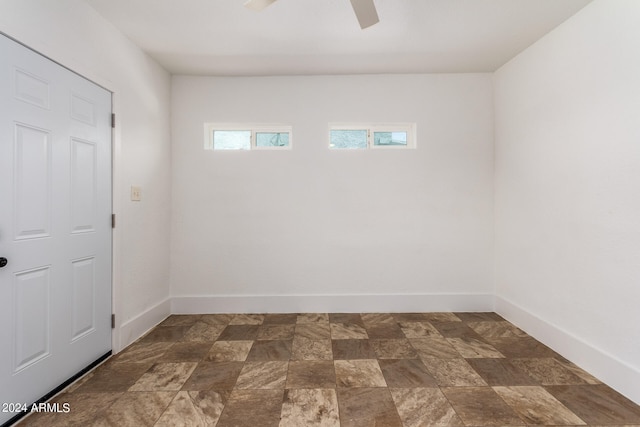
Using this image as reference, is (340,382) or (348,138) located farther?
(348,138)

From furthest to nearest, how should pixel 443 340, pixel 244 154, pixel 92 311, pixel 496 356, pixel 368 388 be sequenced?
1. pixel 244 154
2. pixel 443 340
3. pixel 496 356
4. pixel 92 311
5. pixel 368 388

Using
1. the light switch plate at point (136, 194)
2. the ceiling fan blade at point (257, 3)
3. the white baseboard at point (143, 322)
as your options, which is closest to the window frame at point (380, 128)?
the ceiling fan blade at point (257, 3)

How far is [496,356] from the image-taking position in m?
2.27

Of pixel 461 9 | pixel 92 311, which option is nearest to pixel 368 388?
pixel 92 311

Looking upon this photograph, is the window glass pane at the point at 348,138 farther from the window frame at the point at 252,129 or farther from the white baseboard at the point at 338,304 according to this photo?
the white baseboard at the point at 338,304

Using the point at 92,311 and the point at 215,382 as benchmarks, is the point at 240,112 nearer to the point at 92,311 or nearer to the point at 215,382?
the point at 92,311

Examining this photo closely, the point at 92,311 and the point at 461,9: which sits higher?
the point at 461,9

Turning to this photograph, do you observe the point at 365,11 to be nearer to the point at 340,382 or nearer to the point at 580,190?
the point at 580,190

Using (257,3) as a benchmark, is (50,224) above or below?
below

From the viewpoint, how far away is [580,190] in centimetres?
217

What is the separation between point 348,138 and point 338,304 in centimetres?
193

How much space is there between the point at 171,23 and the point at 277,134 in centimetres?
138

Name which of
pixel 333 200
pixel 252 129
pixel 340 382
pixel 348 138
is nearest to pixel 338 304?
pixel 333 200

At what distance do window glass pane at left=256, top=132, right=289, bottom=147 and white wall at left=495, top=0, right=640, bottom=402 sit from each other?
7.98ft
